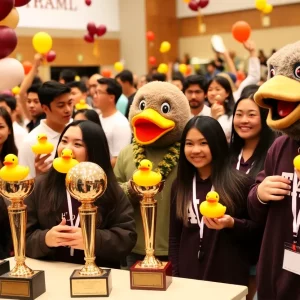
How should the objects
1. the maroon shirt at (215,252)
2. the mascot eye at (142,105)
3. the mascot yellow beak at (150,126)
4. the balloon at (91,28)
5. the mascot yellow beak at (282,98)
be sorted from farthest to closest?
the balloon at (91,28) < the mascot eye at (142,105) < the mascot yellow beak at (150,126) < the maroon shirt at (215,252) < the mascot yellow beak at (282,98)

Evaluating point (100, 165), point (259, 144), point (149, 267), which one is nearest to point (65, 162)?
point (100, 165)

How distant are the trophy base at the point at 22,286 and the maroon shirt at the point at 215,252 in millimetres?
842

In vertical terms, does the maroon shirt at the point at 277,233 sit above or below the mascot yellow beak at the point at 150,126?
below

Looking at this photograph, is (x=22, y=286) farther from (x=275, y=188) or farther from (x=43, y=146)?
(x=43, y=146)

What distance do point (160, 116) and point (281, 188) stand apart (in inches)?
A: 41.9

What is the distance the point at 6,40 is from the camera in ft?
8.61

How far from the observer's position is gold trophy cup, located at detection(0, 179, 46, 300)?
6.18 feet

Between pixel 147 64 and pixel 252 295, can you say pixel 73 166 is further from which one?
pixel 147 64

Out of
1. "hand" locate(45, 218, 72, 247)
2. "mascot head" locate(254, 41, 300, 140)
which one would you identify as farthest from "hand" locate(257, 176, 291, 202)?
"hand" locate(45, 218, 72, 247)

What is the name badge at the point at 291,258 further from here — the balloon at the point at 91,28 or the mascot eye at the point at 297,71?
the balloon at the point at 91,28

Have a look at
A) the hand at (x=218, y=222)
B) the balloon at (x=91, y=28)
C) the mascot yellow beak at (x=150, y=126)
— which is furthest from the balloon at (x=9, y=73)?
the balloon at (x=91, y=28)

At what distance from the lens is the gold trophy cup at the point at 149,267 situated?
75.7 inches

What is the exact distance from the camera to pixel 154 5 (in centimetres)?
1284

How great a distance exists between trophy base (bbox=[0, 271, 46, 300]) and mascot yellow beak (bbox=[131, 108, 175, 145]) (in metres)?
1.22
